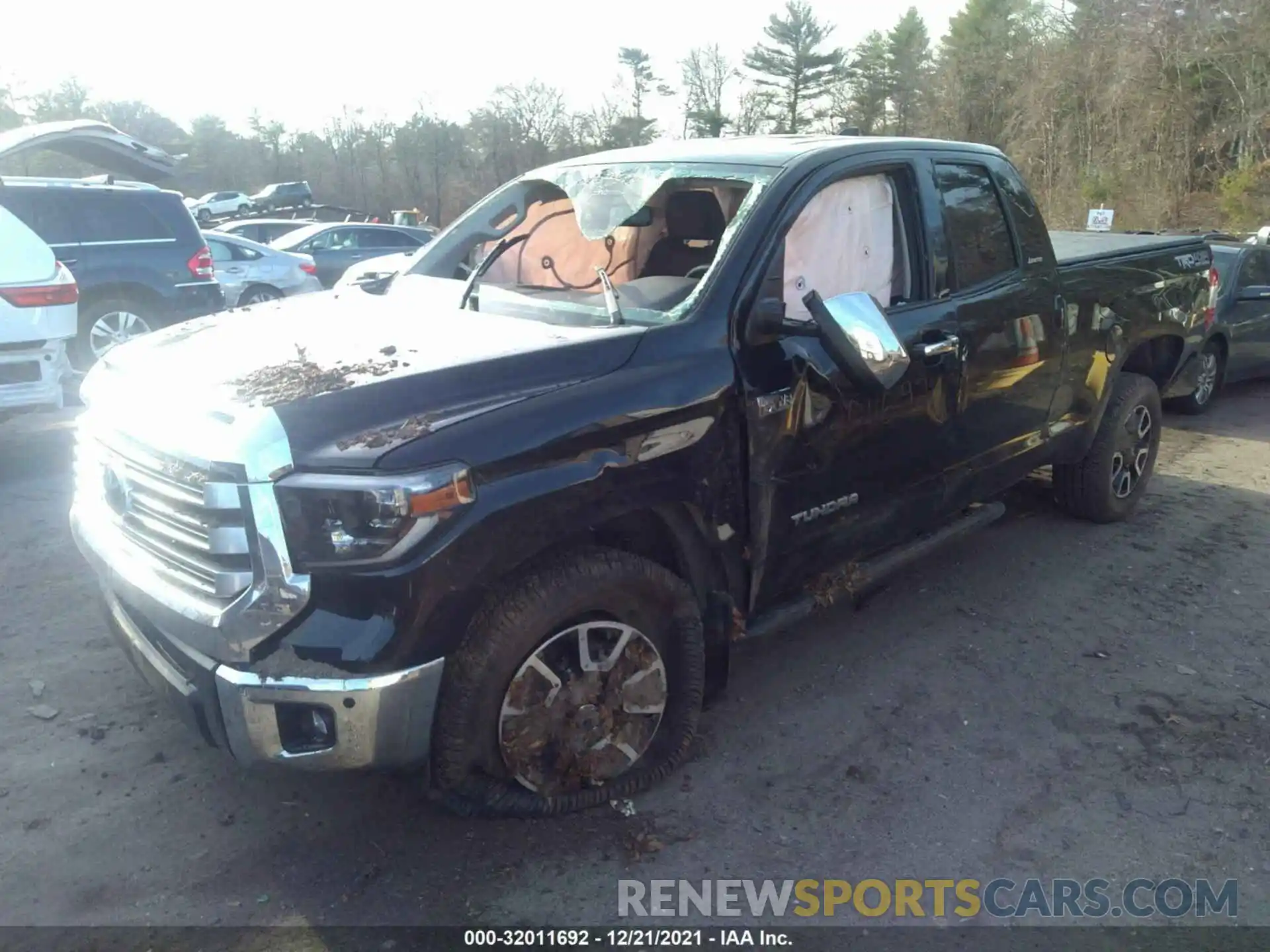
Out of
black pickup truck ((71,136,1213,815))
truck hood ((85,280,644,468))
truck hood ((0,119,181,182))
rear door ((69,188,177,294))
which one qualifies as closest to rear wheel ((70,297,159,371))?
rear door ((69,188,177,294))

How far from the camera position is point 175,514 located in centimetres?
262

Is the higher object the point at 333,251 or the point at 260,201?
the point at 260,201

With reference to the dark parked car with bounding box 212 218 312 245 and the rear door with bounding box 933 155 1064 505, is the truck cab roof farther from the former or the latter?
the dark parked car with bounding box 212 218 312 245

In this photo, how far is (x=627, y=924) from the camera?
2594 millimetres

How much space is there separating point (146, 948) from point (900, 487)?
2898 millimetres

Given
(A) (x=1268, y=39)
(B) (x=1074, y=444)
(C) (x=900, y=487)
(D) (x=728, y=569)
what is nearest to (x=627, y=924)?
(D) (x=728, y=569)

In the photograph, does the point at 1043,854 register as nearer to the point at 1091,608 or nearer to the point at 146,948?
the point at 1091,608

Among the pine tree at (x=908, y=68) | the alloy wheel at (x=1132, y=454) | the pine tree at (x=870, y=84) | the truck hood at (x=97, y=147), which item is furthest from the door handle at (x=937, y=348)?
the pine tree at (x=870, y=84)

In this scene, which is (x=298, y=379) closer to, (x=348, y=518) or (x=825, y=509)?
(x=348, y=518)

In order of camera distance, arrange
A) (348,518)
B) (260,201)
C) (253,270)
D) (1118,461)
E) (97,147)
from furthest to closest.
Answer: (260,201) < (253,270) < (97,147) < (1118,461) < (348,518)

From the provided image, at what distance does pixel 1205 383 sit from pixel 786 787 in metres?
7.49

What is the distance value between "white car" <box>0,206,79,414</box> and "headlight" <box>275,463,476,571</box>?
16.8ft

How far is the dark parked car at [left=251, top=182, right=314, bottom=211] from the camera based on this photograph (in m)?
35.1

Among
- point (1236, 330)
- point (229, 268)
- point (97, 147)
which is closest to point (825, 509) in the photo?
point (1236, 330)
